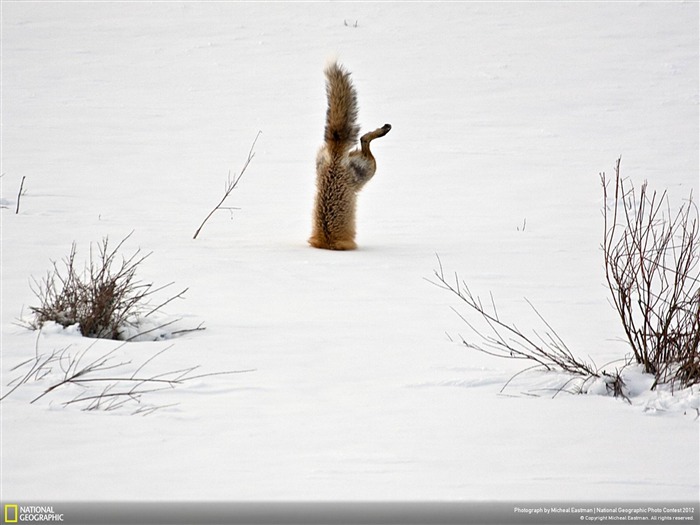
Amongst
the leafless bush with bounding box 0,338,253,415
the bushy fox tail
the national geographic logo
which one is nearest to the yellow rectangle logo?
the national geographic logo

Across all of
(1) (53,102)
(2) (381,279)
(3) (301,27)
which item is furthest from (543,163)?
(3) (301,27)

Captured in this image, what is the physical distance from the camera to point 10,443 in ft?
12.5

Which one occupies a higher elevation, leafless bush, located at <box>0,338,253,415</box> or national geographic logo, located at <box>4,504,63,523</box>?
leafless bush, located at <box>0,338,253,415</box>

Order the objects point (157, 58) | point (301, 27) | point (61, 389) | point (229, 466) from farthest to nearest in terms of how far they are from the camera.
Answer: point (301, 27), point (157, 58), point (61, 389), point (229, 466)

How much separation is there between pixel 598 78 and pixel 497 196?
317 inches

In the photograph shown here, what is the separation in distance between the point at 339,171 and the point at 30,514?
5.70 meters

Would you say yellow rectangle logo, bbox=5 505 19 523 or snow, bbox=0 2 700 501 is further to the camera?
snow, bbox=0 2 700 501

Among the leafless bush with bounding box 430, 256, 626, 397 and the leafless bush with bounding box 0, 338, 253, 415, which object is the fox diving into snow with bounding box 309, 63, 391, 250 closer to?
the leafless bush with bounding box 430, 256, 626, 397

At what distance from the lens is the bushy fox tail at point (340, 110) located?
8.57 m

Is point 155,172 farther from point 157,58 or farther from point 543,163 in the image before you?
point 157,58

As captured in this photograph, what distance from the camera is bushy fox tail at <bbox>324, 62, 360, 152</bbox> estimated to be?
8.57 m

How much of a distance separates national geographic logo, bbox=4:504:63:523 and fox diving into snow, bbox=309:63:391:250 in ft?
17.7

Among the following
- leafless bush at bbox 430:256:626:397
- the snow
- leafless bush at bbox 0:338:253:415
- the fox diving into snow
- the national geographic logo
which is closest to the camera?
the national geographic logo

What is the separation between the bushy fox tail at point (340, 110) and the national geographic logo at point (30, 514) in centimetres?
582
